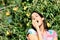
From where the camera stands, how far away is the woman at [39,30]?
3.69m

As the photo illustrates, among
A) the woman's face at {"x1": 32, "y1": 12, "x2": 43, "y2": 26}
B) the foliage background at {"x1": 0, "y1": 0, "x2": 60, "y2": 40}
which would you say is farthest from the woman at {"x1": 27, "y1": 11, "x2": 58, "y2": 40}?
the foliage background at {"x1": 0, "y1": 0, "x2": 60, "y2": 40}

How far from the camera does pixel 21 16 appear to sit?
405 cm

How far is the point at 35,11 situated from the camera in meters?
3.80

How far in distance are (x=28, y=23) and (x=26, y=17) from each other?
0.11 metres

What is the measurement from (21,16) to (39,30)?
1.52ft

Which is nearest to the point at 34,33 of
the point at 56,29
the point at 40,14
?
the point at 40,14

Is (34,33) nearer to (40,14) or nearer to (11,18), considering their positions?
(40,14)

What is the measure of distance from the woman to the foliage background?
237 mm

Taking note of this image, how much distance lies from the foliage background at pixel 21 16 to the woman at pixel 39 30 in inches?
9.3

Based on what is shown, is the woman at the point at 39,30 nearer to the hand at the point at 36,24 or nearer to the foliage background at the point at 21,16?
the hand at the point at 36,24

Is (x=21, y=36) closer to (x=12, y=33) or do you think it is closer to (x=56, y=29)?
(x=12, y=33)

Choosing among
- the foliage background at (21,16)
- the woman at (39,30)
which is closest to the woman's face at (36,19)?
the woman at (39,30)

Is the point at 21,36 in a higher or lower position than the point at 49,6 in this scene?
lower

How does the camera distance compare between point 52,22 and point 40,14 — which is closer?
point 40,14
